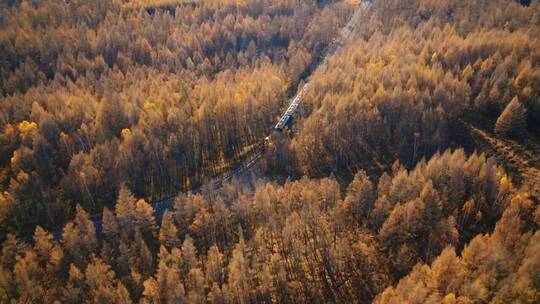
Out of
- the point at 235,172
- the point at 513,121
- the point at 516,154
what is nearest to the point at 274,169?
the point at 235,172

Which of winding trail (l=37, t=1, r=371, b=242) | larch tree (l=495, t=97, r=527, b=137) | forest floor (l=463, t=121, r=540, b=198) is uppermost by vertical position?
larch tree (l=495, t=97, r=527, b=137)

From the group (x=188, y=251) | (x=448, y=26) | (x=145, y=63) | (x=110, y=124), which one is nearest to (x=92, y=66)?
(x=145, y=63)

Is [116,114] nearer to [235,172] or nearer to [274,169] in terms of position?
[235,172]

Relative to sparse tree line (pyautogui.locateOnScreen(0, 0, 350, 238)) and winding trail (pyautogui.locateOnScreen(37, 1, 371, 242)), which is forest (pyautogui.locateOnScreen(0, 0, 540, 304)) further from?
winding trail (pyautogui.locateOnScreen(37, 1, 371, 242))

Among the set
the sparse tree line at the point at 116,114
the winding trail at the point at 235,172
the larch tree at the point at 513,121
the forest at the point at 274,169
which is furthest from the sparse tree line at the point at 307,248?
the larch tree at the point at 513,121

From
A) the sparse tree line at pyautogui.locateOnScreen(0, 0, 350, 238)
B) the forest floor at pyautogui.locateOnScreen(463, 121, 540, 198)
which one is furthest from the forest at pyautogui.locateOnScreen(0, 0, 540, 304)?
the sparse tree line at pyautogui.locateOnScreen(0, 0, 350, 238)

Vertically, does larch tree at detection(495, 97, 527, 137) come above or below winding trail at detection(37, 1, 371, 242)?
above
